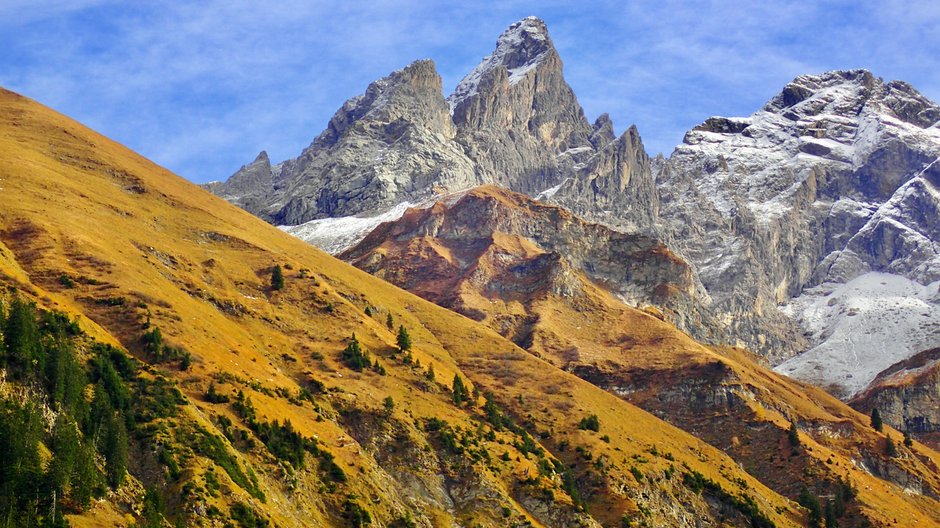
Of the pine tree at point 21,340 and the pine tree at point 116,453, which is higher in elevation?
the pine tree at point 21,340

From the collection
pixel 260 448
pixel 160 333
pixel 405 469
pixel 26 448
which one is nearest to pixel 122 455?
pixel 26 448

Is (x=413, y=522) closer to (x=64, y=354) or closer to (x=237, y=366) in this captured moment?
(x=237, y=366)

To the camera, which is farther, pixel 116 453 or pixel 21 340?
pixel 21 340

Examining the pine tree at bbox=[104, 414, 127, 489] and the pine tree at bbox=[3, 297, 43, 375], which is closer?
the pine tree at bbox=[104, 414, 127, 489]

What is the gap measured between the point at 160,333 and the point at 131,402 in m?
24.4

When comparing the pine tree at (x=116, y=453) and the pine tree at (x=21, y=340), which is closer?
the pine tree at (x=116, y=453)

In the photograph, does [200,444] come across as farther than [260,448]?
No

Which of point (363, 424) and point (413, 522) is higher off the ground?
point (363, 424)

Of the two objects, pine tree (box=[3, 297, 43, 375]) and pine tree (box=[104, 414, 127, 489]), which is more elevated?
pine tree (box=[3, 297, 43, 375])

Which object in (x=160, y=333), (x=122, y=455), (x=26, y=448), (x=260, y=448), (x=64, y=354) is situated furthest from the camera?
(x=160, y=333)

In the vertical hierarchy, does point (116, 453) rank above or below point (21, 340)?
below

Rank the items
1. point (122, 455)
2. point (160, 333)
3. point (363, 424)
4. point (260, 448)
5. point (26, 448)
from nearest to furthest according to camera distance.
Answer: point (26, 448) → point (122, 455) → point (260, 448) → point (160, 333) → point (363, 424)

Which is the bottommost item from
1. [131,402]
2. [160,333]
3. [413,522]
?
[413,522]

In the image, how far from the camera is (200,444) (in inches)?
6024
